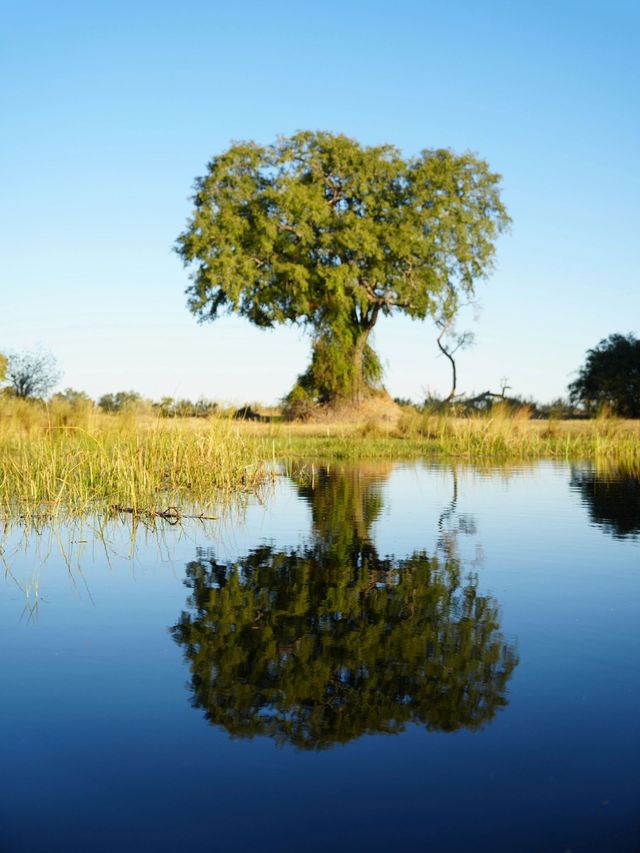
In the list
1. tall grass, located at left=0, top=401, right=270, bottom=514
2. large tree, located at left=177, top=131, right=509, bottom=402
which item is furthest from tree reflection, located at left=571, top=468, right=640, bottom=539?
large tree, located at left=177, top=131, right=509, bottom=402

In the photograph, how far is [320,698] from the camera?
3.74 m

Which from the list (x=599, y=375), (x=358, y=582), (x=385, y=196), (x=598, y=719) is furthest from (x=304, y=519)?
(x=599, y=375)

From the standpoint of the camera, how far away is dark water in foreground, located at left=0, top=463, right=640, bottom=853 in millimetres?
2729

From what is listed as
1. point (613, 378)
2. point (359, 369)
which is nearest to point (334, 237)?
point (359, 369)

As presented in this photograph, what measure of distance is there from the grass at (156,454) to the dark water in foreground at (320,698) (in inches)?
126

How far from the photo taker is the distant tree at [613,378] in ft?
134

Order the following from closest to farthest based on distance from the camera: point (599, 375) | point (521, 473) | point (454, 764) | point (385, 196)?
point (454, 764), point (521, 473), point (385, 196), point (599, 375)

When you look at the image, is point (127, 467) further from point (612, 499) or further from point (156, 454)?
point (612, 499)

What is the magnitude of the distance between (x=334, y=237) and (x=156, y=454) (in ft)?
73.8

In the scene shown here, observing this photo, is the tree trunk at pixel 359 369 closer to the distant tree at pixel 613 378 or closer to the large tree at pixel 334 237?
the large tree at pixel 334 237

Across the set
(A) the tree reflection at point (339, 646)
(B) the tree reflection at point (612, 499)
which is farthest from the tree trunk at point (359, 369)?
(A) the tree reflection at point (339, 646)

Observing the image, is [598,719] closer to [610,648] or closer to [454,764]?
[454,764]

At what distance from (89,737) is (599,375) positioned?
4135 centimetres

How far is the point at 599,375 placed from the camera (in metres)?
42.0
